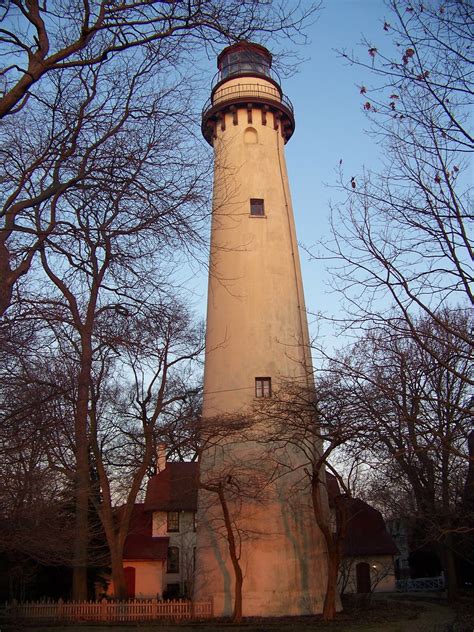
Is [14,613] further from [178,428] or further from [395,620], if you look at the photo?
[395,620]

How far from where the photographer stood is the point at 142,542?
28.0m

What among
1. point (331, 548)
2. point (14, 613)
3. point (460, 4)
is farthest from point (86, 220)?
point (14, 613)

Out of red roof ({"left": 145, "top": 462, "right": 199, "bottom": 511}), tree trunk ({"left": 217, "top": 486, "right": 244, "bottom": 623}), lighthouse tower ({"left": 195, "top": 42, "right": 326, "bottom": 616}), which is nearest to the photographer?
tree trunk ({"left": 217, "top": 486, "right": 244, "bottom": 623})

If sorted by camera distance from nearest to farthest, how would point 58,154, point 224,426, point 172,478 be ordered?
point 58,154, point 224,426, point 172,478

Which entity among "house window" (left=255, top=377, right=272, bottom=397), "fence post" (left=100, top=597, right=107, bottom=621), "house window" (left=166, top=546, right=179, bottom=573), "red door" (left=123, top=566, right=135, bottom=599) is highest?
"house window" (left=255, top=377, right=272, bottom=397)

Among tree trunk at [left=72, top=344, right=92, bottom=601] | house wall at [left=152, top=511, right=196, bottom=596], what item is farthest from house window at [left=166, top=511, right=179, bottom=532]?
tree trunk at [left=72, top=344, right=92, bottom=601]

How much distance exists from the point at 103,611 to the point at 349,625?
6.67 meters

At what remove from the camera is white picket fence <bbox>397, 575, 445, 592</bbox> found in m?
32.1

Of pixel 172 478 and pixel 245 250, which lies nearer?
pixel 245 250

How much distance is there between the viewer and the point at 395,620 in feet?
55.0

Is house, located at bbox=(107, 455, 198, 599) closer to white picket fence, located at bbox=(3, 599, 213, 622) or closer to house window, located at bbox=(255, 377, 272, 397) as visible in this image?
white picket fence, located at bbox=(3, 599, 213, 622)

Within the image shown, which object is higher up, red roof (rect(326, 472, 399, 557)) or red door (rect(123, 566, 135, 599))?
red roof (rect(326, 472, 399, 557))

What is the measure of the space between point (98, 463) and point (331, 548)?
733 centimetres

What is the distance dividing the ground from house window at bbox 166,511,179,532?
1181 centimetres
